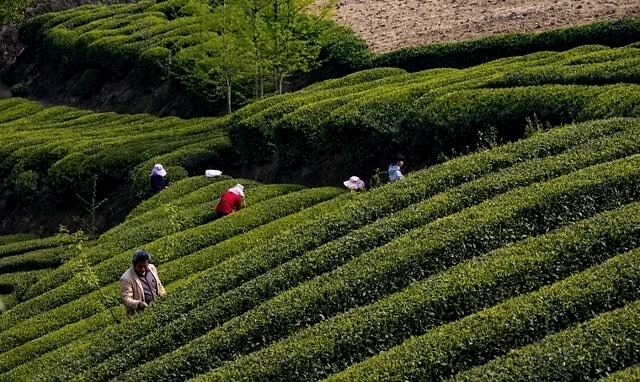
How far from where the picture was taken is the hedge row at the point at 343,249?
52.5ft

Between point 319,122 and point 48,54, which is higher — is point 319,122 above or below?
above

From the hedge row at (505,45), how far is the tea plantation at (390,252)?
1.22 ft

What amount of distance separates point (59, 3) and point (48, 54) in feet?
52.0

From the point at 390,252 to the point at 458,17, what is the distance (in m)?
30.0

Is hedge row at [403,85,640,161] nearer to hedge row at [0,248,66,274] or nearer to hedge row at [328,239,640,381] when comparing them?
hedge row at [328,239,640,381]

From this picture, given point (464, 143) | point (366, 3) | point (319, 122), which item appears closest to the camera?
point (464, 143)

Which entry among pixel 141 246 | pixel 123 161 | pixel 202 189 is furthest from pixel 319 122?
pixel 123 161

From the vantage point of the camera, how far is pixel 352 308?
1452 cm

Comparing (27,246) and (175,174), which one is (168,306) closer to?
(175,174)

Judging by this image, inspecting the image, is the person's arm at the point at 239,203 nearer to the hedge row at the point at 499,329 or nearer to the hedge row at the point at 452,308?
the hedge row at the point at 452,308

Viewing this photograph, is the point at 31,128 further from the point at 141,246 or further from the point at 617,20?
the point at 617,20

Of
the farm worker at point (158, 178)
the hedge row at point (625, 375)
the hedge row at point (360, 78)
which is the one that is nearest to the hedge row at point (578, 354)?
the hedge row at point (625, 375)

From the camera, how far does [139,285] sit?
17328 millimetres

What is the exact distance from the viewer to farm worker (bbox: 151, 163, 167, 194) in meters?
29.7
